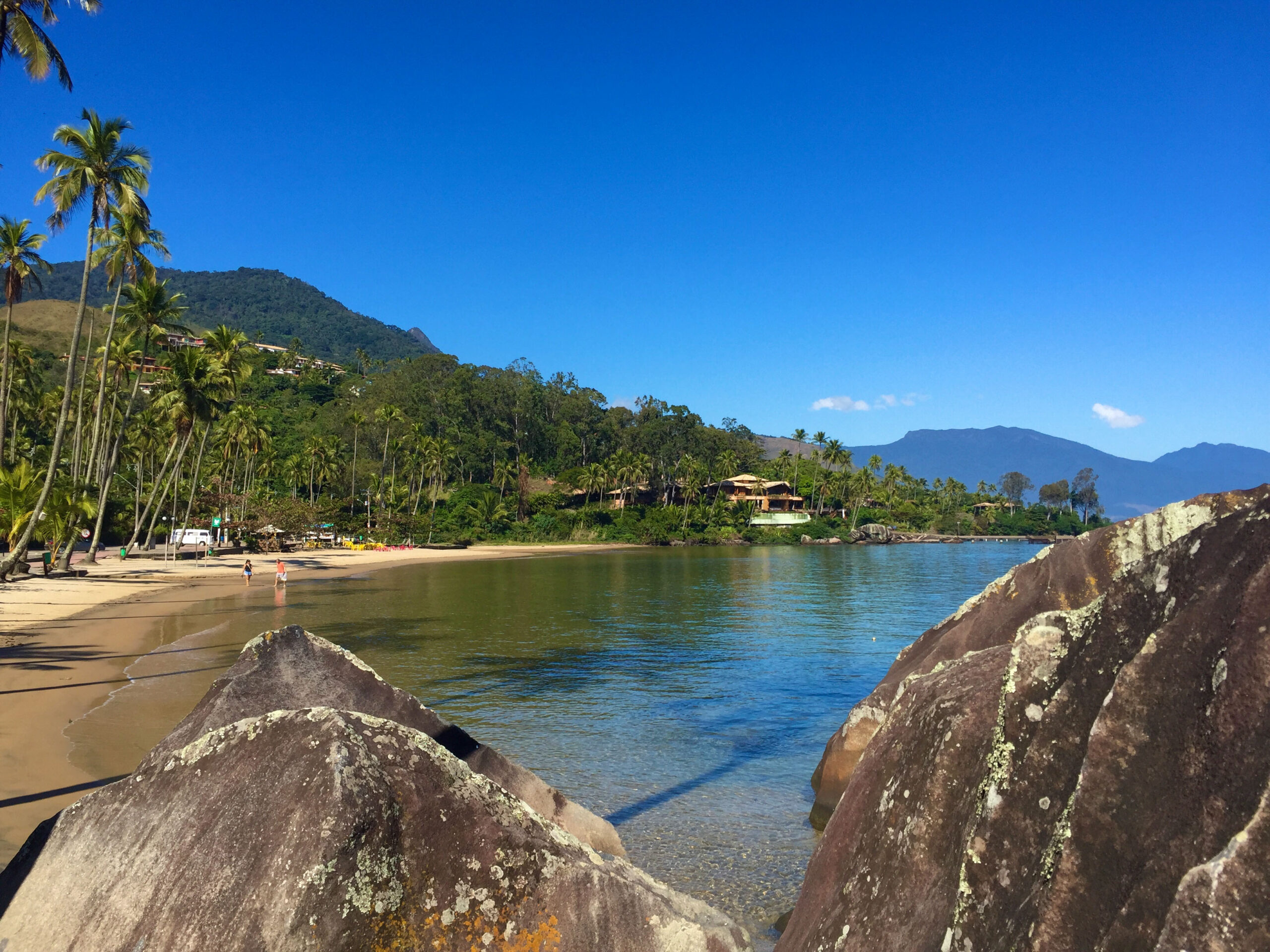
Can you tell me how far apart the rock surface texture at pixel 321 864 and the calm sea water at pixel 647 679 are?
502 centimetres

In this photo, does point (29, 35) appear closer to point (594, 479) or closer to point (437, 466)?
point (437, 466)

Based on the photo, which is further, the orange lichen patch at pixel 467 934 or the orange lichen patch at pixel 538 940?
the orange lichen patch at pixel 538 940

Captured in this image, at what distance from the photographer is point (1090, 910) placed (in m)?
2.46

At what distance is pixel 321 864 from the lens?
134 inches

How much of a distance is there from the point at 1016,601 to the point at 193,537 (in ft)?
217

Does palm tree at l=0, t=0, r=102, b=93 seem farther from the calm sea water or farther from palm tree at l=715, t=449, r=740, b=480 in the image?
palm tree at l=715, t=449, r=740, b=480

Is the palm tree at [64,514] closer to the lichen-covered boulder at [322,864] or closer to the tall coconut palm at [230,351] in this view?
the tall coconut palm at [230,351]

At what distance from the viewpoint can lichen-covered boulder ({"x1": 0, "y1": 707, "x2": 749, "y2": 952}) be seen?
3434 mm

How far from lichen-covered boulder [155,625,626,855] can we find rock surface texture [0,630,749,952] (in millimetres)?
1632

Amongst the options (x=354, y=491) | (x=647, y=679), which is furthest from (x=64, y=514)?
(x=354, y=491)

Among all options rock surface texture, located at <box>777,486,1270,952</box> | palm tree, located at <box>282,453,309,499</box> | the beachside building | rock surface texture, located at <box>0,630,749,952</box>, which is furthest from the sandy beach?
the beachside building

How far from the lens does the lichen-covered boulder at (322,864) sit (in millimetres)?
3434

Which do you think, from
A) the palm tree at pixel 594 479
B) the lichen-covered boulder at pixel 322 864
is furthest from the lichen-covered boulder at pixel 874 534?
the lichen-covered boulder at pixel 322 864

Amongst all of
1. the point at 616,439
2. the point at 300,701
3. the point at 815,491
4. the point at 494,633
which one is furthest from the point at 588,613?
the point at 815,491
